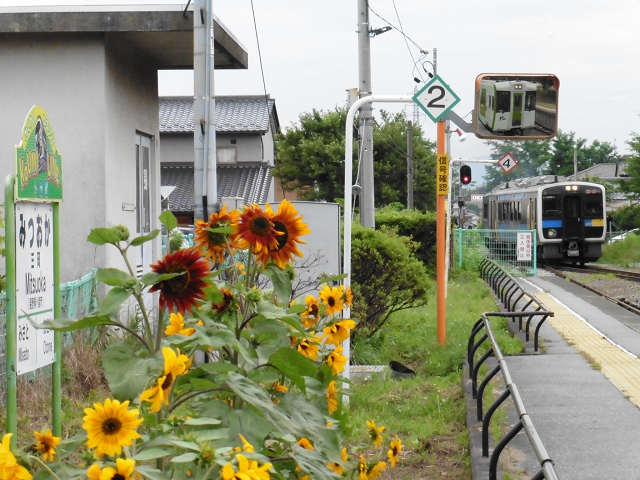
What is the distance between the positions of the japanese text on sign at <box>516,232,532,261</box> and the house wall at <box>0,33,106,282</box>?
51.3ft

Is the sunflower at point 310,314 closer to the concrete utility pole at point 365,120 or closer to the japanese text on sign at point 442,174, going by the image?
the japanese text on sign at point 442,174

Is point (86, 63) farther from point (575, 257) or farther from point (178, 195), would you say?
point (178, 195)

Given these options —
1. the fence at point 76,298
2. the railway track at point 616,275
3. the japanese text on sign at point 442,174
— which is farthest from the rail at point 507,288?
the fence at point 76,298

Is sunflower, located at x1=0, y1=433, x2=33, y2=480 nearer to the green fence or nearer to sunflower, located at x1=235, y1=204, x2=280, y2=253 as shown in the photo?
sunflower, located at x1=235, y1=204, x2=280, y2=253

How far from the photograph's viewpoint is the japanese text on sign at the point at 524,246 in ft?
73.4

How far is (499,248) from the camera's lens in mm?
24938

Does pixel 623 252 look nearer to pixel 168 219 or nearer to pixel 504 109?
pixel 504 109

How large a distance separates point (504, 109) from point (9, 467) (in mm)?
7590

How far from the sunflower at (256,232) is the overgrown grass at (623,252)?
94.9ft

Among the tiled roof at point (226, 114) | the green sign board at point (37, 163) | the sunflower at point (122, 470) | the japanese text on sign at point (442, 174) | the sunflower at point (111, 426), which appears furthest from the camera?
the tiled roof at point (226, 114)

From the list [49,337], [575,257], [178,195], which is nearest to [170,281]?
[49,337]

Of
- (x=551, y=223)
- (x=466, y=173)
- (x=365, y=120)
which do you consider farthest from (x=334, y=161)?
(x=365, y=120)

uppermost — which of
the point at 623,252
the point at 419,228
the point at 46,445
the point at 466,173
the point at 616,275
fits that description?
the point at 466,173

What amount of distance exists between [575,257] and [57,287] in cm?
2549
